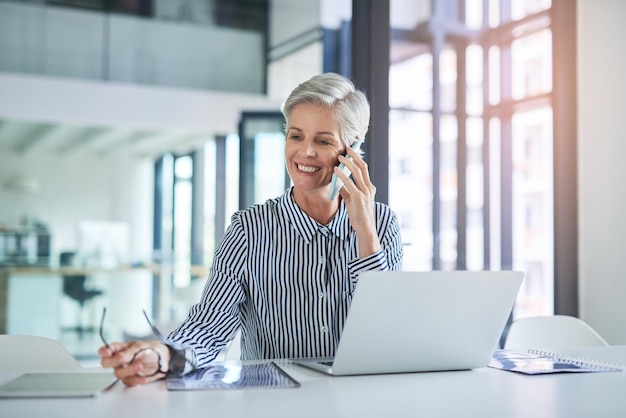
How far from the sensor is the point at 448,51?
400 cm

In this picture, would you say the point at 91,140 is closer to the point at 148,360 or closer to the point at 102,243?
the point at 102,243

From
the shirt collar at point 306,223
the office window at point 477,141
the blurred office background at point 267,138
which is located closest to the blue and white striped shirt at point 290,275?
the shirt collar at point 306,223

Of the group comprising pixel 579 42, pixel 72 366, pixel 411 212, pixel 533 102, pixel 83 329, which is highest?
pixel 579 42

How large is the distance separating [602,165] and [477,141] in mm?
693

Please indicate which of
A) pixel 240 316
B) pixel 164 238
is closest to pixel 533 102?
pixel 240 316

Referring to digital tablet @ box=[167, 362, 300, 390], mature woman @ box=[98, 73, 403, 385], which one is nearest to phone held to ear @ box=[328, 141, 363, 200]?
mature woman @ box=[98, 73, 403, 385]

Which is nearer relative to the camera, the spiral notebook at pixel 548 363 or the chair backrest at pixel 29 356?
the spiral notebook at pixel 548 363

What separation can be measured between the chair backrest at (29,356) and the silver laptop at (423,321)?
724 mm

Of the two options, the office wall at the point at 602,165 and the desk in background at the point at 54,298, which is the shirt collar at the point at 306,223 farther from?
the desk in background at the point at 54,298

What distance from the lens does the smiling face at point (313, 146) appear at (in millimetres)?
1986

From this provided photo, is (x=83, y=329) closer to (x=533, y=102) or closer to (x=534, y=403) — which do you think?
(x=533, y=102)

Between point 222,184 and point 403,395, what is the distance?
5926 mm

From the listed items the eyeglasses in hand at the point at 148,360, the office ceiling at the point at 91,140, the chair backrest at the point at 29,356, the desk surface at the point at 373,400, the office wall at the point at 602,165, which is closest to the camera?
the desk surface at the point at 373,400

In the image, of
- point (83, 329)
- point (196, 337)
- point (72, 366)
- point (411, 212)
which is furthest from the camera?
point (83, 329)
